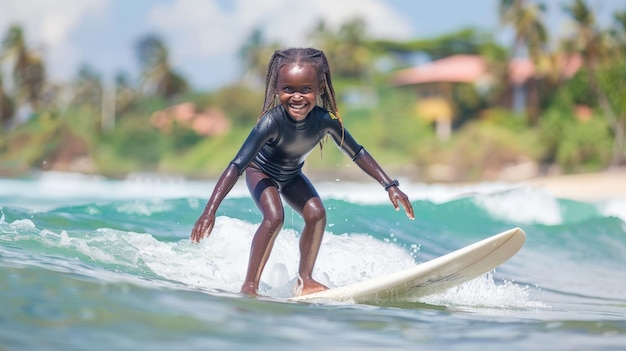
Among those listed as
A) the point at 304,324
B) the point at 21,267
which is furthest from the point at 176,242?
the point at 304,324

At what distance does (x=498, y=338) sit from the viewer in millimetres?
3744

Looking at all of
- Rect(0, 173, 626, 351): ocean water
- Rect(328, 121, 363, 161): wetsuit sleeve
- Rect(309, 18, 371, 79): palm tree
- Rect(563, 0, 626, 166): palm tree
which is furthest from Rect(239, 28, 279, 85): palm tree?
Rect(328, 121, 363, 161): wetsuit sleeve

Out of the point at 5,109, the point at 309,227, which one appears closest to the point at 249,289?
the point at 309,227

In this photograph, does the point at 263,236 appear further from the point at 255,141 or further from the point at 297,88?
the point at 297,88

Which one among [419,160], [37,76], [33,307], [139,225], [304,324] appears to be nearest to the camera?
[33,307]

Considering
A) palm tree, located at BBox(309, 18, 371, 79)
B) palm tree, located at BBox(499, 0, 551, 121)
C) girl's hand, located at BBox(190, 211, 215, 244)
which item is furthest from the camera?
palm tree, located at BBox(309, 18, 371, 79)

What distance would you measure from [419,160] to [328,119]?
31165 mm

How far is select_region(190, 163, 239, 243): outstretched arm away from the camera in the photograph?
425 centimetres

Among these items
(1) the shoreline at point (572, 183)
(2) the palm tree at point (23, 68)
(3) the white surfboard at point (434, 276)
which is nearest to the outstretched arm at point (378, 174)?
(3) the white surfboard at point (434, 276)

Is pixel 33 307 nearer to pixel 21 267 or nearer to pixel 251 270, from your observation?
pixel 21 267

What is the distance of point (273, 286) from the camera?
16.9 feet

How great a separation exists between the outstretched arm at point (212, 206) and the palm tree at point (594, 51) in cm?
3244

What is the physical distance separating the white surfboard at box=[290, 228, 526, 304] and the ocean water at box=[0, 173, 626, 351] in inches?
3.5

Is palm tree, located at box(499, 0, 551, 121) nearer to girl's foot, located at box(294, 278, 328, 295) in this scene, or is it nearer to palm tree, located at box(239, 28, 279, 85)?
palm tree, located at box(239, 28, 279, 85)
